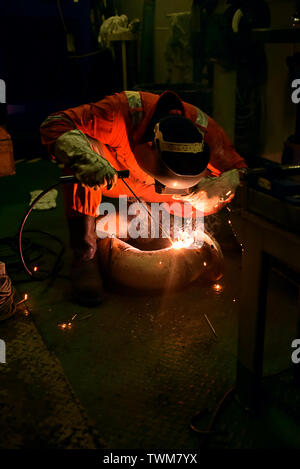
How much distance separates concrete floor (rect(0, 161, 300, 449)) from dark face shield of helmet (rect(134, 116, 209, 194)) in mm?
623

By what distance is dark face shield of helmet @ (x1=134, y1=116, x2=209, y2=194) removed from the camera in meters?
1.93

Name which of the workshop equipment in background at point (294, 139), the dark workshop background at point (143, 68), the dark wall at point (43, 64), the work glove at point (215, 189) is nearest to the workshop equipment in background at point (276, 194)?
the work glove at point (215, 189)

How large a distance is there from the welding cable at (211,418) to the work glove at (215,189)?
1.06 metres

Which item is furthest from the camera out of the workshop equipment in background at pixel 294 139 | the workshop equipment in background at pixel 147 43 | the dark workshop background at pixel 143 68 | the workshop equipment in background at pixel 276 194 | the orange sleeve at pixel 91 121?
the workshop equipment in background at pixel 147 43

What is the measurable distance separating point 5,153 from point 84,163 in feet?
5.81

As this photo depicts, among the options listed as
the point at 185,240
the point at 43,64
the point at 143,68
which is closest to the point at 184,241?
the point at 185,240

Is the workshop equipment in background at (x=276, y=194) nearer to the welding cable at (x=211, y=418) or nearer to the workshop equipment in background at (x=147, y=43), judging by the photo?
the welding cable at (x=211, y=418)

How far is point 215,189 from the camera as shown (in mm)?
2324

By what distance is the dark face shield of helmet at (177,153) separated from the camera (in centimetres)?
193

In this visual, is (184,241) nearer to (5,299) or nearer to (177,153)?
(177,153)

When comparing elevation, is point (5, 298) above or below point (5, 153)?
below

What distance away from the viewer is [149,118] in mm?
2193

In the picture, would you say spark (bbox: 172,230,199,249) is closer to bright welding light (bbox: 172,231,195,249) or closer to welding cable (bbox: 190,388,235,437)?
bright welding light (bbox: 172,231,195,249)
